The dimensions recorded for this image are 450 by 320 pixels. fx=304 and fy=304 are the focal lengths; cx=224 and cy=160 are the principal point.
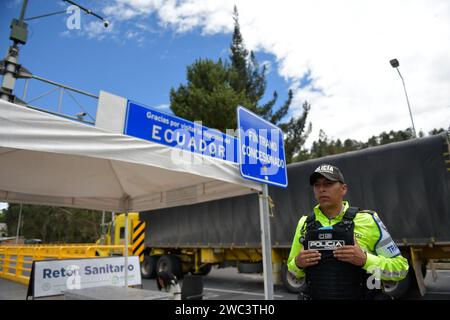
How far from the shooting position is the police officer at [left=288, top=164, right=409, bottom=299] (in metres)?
1.76

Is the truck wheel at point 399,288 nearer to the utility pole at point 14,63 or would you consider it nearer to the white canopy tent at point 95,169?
the white canopy tent at point 95,169

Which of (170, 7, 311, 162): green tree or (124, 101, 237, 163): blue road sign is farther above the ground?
(170, 7, 311, 162): green tree

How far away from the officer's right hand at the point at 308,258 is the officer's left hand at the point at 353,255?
5.3 inches

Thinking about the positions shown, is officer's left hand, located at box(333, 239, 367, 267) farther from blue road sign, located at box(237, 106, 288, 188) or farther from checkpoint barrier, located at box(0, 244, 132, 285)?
checkpoint barrier, located at box(0, 244, 132, 285)

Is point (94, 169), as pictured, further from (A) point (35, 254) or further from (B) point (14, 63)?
(A) point (35, 254)

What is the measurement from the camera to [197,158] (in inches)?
138

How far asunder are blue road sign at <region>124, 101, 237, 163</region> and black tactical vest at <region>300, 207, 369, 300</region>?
6.59ft

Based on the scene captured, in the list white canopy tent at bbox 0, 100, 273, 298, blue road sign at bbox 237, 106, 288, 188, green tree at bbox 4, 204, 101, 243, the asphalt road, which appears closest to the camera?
white canopy tent at bbox 0, 100, 273, 298

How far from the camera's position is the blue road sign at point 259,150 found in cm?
355

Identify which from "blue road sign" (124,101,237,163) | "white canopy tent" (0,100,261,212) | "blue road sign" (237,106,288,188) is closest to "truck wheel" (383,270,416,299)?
"blue road sign" (237,106,288,188)

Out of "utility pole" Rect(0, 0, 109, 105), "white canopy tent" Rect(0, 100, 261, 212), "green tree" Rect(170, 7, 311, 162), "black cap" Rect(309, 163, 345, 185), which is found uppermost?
"green tree" Rect(170, 7, 311, 162)

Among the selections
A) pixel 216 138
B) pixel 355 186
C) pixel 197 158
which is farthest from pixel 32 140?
pixel 355 186
